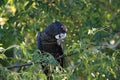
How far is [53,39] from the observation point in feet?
16.3

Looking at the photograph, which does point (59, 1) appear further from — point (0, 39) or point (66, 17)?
point (0, 39)

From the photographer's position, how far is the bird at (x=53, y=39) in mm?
4688

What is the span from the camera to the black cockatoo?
4.69m

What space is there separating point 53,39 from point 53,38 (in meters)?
0.03

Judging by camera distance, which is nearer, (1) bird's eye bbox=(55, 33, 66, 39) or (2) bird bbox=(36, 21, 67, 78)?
(1) bird's eye bbox=(55, 33, 66, 39)

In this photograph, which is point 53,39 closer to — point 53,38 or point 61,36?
point 53,38

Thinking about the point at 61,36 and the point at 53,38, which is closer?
the point at 61,36

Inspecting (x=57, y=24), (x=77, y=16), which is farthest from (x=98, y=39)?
(x=57, y=24)

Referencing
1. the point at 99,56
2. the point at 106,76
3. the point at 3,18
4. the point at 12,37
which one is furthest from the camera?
the point at 3,18

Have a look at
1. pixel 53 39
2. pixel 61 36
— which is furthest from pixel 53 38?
pixel 61 36

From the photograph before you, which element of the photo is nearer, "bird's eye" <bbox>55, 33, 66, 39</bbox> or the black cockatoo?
"bird's eye" <bbox>55, 33, 66, 39</bbox>

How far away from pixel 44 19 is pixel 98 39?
0.74 metres

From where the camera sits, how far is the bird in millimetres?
4688

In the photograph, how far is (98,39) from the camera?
5.47 meters
